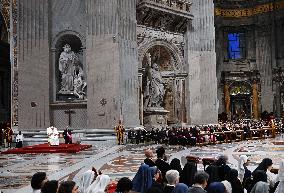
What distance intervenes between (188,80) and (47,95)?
25.3 feet

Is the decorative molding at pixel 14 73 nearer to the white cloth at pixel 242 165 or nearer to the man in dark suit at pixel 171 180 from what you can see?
the white cloth at pixel 242 165

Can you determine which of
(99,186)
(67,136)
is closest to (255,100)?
(67,136)

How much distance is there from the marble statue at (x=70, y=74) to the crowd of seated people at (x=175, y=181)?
12.4m

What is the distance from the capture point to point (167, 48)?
22078 mm

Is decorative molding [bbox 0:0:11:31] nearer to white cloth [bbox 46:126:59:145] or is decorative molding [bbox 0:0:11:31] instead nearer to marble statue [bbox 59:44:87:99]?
marble statue [bbox 59:44:87:99]

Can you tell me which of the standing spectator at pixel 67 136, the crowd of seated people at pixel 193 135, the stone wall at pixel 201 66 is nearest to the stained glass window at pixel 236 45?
the stone wall at pixel 201 66

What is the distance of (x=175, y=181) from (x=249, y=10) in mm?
28901

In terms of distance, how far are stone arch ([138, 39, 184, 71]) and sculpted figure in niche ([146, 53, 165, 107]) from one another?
2.08ft

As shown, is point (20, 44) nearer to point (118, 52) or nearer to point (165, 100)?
point (118, 52)

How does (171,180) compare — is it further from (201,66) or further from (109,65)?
(201,66)

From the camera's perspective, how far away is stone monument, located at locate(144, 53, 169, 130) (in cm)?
2091

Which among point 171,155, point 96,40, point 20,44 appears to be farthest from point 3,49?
point 171,155

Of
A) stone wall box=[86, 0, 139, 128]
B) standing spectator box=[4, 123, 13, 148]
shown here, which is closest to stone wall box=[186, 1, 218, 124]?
stone wall box=[86, 0, 139, 128]

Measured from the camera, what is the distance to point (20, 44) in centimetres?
1889
